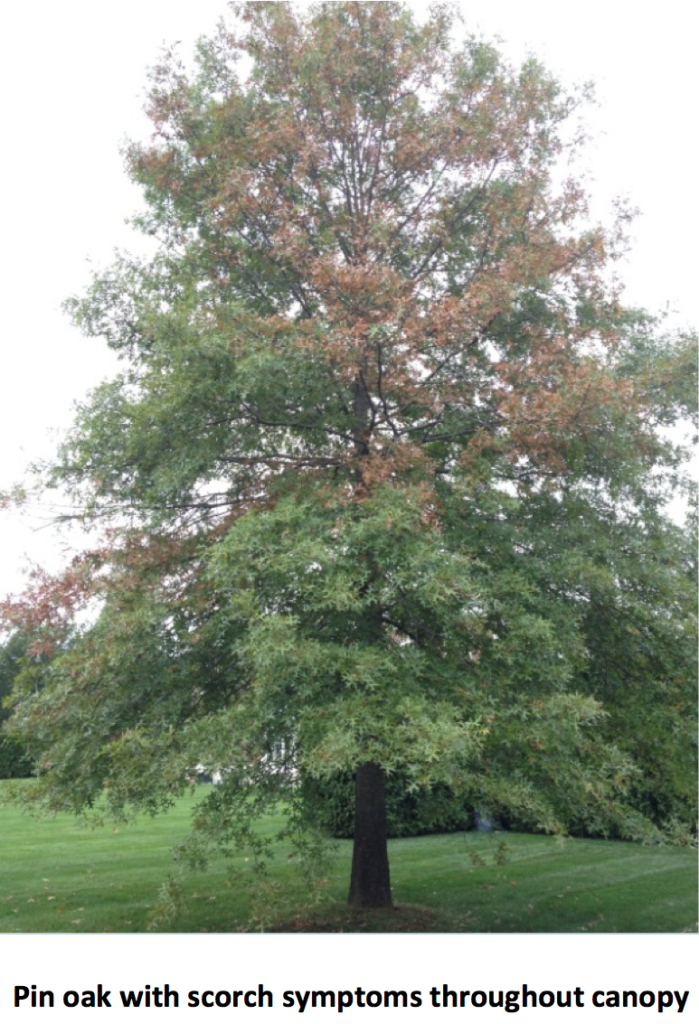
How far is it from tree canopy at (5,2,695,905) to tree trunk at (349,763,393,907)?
0.04 metres

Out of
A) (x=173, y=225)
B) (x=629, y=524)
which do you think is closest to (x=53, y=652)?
(x=173, y=225)

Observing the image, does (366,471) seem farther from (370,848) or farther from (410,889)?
(410,889)

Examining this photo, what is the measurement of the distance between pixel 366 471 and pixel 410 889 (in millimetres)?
6760

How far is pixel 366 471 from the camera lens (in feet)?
24.4

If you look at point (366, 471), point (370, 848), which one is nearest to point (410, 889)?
point (370, 848)

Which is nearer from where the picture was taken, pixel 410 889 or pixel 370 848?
pixel 370 848

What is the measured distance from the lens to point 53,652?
8070 mm

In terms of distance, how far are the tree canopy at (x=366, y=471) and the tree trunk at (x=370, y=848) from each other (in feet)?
0.13

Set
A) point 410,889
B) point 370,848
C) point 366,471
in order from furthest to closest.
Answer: point 410,889 < point 370,848 < point 366,471

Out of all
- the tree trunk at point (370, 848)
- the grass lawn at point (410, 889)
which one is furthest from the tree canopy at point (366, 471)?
the grass lawn at point (410, 889)

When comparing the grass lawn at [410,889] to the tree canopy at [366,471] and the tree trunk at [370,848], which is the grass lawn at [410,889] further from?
the tree canopy at [366,471]

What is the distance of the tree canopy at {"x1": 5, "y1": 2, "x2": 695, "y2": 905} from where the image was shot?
6.67m

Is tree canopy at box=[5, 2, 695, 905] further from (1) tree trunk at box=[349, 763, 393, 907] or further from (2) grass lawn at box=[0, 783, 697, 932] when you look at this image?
(2) grass lawn at box=[0, 783, 697, 932]

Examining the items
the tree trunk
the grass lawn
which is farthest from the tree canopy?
the grass lawn
